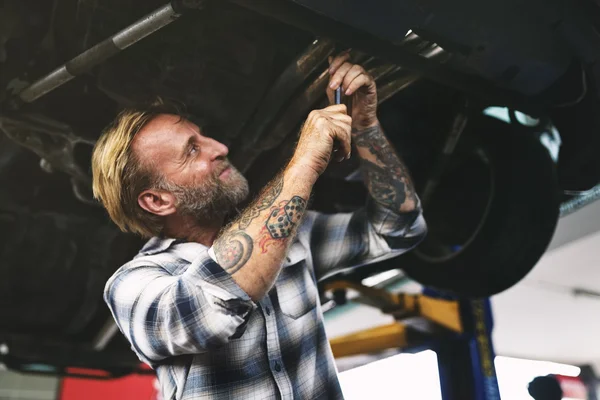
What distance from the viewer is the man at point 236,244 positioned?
60 cm

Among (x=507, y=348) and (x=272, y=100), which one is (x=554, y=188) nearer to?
(x=272, y=100)

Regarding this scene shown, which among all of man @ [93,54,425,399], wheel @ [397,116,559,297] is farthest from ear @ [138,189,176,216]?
wheel @ [397,116,559,297]

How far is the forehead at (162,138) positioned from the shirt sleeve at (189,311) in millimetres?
208

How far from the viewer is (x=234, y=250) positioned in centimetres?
60

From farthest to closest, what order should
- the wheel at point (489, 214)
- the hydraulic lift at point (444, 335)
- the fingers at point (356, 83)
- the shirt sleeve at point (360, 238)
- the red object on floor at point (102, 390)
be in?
the red object on floor at point (102, 390) → the hydraulic lift at point (444, 335) → the wheel at point (489, 214) → the shirt sleeve at point (360, 238) → the fingers at point (356, 83)

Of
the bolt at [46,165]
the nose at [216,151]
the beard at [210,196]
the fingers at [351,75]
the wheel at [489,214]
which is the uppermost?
the bolt at [46,165]

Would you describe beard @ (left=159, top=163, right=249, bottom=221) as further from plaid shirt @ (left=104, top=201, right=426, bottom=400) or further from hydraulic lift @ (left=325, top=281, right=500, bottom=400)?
hydraulic lift @ (left=325, top=281, right=500, bottom=400)

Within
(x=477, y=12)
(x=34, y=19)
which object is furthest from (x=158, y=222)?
(x=477, y=12)

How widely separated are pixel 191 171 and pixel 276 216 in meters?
0.21

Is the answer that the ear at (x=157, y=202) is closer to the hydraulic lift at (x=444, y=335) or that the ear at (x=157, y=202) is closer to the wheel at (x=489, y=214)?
the wheel at (x=489, y=214)

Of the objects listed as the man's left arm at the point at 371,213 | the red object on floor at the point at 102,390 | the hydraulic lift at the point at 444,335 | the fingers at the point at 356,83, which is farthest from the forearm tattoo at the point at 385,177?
the red object on floor at the point at 102,390

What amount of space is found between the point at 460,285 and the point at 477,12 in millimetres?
570

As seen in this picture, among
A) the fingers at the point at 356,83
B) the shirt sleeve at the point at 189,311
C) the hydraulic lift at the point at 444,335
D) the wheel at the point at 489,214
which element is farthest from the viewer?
the hydraulic lift at the point at 444,335

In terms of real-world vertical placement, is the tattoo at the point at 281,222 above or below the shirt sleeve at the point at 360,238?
above
